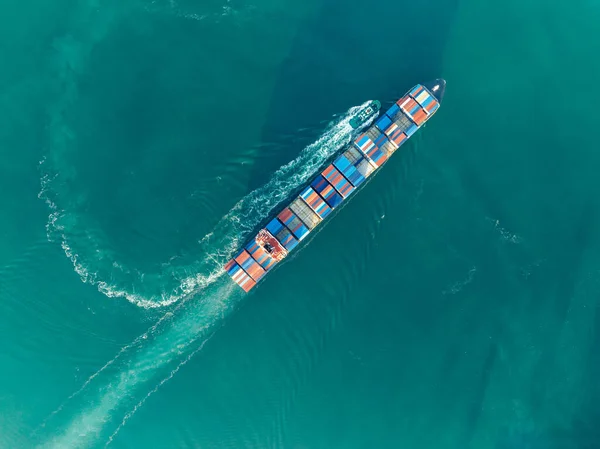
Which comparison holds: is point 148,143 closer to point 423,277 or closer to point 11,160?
point 11,160

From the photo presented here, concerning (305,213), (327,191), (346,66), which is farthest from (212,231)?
(346,66)

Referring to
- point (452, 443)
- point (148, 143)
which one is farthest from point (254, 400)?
point (148, 143)

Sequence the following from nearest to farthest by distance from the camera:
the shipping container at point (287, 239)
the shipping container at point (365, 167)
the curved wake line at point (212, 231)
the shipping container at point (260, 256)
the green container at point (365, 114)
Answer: the shipping container at point (260, 256) < the shipping container at point (287, 239) < the shipping container at point (365, 167) < the curved wake line at point (212, 231) < the green container at point (365, 114)

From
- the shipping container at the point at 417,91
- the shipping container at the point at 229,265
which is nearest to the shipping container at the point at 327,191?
the shipping container at the point at 229,265

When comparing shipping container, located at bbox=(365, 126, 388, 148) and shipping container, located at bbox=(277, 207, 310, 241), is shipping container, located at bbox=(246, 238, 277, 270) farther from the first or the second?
shipping container, located at bbox=(365, 126, 388, 148)

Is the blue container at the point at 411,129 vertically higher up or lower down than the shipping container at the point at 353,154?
lower down

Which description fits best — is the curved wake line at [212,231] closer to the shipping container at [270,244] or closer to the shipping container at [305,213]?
the shipping container at [305,213]
